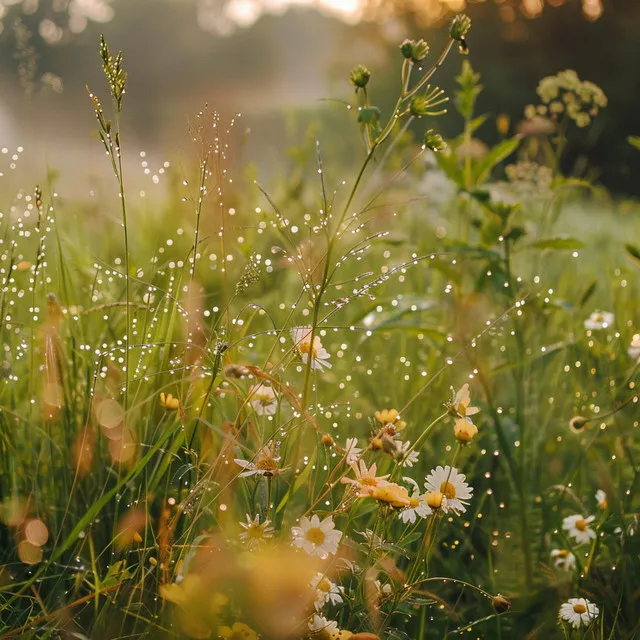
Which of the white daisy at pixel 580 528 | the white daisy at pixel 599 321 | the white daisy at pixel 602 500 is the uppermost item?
the white daisy at pixel 599 321

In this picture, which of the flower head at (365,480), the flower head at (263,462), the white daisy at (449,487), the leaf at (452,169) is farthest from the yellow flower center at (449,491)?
the leaf at (452,169)

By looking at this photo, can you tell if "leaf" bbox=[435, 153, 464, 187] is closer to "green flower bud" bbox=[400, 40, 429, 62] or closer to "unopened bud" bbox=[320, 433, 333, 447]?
"green flower bud" bbox=[400, 40, 429, 62]

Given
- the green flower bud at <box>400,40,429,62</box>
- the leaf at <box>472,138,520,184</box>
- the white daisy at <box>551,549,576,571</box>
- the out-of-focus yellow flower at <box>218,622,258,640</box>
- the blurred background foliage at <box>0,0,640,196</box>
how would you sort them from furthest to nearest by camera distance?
the blurred background foliage at <box>0,0,640,196</box>, the leaf at <box>472,138,520,184</box>, the white daisy at <box>551,549,576,571</box>, the green flower bud at <box>400,40,429,62</box>, the out-of-focus yellow flower at <box>218,622,258,640</box>

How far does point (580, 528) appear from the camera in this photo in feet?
4.26

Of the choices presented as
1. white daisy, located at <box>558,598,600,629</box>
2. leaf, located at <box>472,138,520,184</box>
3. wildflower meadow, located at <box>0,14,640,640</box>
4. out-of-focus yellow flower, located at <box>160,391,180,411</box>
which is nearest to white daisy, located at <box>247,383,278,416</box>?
wildflower meadow, located at <box>0,14,640,640</box>

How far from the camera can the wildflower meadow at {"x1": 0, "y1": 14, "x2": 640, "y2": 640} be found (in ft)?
2.93

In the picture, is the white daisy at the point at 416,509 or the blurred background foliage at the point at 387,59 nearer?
the white daisy at the point at 416,509

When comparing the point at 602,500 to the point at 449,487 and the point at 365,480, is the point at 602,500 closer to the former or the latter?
the point at 449,487

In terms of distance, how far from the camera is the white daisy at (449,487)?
942 mm

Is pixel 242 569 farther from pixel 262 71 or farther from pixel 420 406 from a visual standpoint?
pixel 262 71

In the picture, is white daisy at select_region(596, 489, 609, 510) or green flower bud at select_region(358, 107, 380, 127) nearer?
green flower bud at select_region(358, 107, 380, 127)

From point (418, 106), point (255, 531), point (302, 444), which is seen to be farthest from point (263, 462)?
point (418, 106)

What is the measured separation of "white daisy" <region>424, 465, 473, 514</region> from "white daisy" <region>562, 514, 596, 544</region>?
0.42 m

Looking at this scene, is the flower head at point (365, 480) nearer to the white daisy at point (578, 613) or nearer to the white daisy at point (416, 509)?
the white daisy at point (416, 509)
